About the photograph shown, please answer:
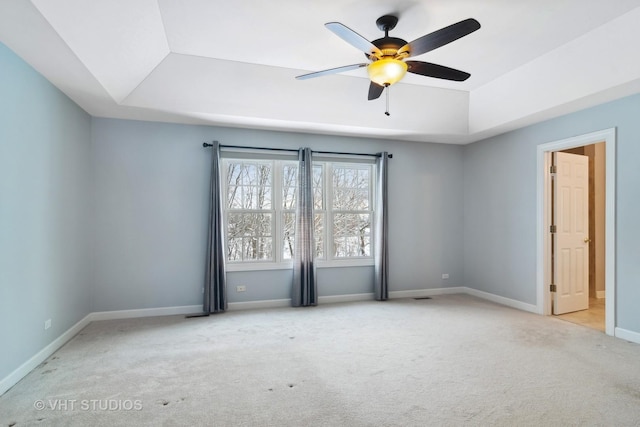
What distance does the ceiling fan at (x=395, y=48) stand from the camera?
236 cm

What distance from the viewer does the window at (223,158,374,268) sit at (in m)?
5.01

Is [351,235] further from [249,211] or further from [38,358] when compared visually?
[38,358]

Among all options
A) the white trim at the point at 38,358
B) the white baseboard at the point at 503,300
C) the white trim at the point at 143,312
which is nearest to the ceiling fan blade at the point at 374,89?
the white trim at the point at 143,312

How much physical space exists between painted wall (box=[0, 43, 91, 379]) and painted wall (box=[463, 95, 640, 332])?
5.61 m

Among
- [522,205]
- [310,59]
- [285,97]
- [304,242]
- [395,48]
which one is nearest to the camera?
[395,48]

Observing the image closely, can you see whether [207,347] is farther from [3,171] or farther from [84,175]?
[84,175]

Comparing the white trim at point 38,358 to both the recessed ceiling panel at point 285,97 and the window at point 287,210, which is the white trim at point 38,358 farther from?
the recessed ceiling panel at point 285,97


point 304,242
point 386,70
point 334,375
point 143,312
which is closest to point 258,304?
point 304,242

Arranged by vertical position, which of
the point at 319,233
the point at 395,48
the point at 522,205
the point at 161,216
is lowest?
the point at 319,233

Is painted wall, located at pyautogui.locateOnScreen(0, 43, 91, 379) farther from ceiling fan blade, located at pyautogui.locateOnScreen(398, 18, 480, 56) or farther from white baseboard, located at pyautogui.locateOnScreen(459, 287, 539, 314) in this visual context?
white baseboard, located at pyautogui.locateOnScreen(459, 287, 539, 314)

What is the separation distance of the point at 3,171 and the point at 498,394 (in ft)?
Result: 13.2

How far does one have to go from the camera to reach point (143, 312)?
14.8 ft

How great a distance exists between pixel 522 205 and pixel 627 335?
1916 mm

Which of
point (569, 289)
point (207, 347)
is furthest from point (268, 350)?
point (569, 289)
